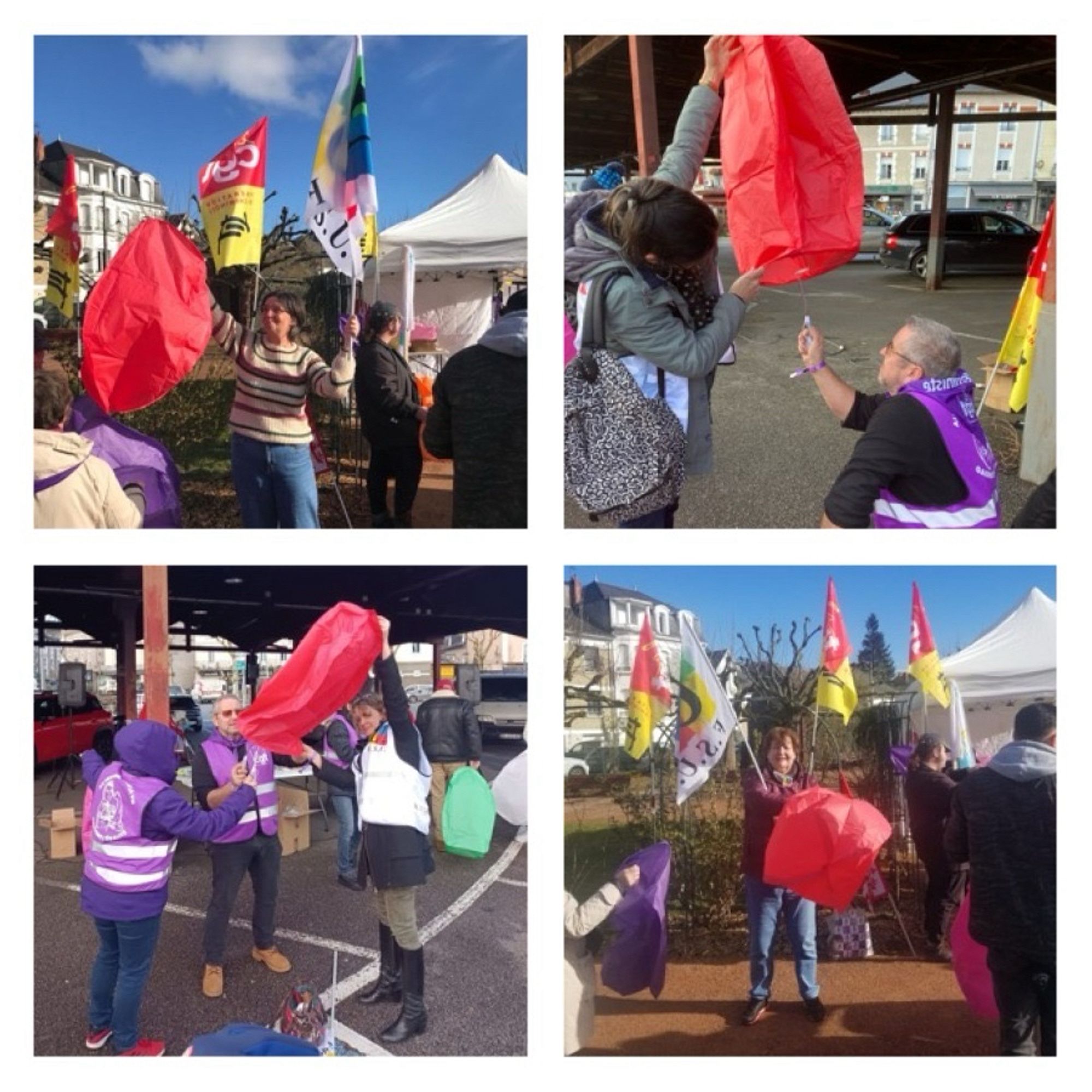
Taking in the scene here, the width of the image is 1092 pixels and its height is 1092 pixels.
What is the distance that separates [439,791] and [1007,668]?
1752 millimetres

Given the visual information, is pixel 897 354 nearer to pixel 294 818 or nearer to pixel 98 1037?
pixel 294 818

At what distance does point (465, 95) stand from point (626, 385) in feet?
3.59

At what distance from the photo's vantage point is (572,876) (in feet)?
9.70

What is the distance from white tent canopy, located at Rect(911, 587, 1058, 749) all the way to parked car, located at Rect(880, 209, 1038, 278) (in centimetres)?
113

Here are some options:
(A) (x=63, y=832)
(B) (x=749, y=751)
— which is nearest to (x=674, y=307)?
(B) (x=749, y=751)

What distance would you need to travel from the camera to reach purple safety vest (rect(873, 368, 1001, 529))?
8.16ft

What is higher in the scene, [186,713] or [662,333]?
[662,333]

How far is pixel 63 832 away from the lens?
9.70ft

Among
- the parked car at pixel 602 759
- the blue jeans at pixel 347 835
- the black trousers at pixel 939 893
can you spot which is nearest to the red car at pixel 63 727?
the blue jeans at pixel 347 835

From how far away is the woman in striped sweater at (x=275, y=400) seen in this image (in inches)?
120

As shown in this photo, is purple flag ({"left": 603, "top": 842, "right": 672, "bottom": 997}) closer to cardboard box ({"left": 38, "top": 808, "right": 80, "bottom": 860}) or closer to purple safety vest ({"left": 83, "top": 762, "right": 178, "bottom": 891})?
purple safety vest ({"left": 83, "top": 762, "right": 178, "bottom": 891})

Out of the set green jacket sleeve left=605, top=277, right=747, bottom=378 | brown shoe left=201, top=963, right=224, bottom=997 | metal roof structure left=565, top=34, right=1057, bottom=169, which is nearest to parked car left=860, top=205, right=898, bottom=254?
metal roof structure left=565, top=34, right=1057, bottom=169

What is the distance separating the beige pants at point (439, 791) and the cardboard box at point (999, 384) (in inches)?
82.6
